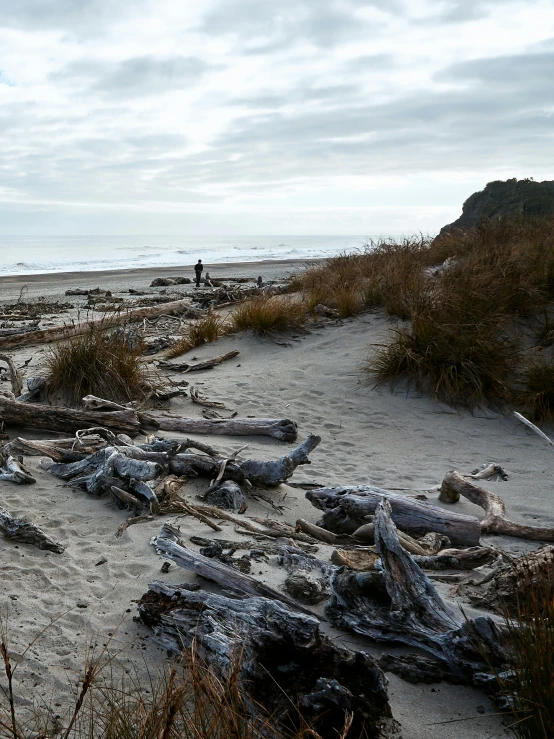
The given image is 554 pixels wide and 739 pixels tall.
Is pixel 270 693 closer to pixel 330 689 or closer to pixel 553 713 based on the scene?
pixel 330 689

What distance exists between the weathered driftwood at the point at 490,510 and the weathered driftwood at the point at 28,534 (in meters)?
2.66

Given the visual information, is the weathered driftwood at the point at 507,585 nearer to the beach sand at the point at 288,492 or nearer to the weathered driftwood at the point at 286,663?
the beach sand at the point at 288,492

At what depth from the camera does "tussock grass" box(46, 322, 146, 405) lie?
22.4 feet

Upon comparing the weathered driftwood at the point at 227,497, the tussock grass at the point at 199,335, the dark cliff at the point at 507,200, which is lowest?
the weathered driftwood at the point at 227,497

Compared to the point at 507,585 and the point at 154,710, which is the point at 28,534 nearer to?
the point at 154,710

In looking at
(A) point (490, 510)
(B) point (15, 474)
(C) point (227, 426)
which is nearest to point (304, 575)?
(A) point (490, 510)

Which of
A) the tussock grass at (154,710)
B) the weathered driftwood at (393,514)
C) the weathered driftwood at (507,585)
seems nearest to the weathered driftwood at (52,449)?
the weathered driftwood at (393,514)

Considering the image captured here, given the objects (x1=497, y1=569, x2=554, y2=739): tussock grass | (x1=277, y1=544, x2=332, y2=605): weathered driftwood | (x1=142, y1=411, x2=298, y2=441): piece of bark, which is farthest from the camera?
(x1=142, y1=411, x2=298, y2=441): piece of bark

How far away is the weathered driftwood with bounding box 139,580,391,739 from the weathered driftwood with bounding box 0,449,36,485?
223cm

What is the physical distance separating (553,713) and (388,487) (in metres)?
3.33

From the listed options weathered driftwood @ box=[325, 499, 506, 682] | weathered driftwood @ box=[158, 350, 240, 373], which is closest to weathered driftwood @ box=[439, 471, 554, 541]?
weathered driftwood @ box=[325, 499, 506, 682]

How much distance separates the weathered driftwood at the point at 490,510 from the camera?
174 inches

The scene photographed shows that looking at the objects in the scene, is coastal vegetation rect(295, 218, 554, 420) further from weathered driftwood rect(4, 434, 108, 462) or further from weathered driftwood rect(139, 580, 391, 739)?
weathered driftwood rect(139, 580, 391, 739)

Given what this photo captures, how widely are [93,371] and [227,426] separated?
5.13 ft
